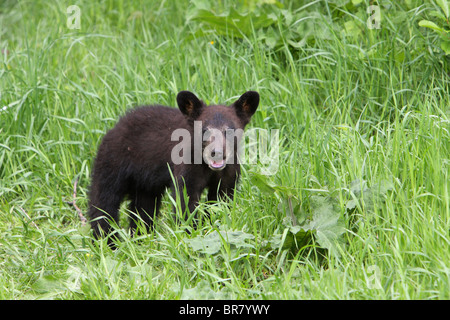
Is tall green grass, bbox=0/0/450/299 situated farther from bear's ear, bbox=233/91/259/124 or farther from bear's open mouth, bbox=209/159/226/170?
bear's ear, bbox=233/91/259/124

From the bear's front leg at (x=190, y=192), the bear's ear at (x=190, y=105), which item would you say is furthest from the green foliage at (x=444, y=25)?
the bear's front leg at (x=190, y=192)

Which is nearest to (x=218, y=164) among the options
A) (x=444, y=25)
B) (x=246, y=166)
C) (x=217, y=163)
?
(x=217, y=163)

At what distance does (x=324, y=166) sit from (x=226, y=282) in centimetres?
136

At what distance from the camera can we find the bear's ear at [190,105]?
4.88 m

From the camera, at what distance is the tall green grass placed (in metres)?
3.85

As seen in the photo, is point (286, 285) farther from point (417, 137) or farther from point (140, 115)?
point (140, 115)

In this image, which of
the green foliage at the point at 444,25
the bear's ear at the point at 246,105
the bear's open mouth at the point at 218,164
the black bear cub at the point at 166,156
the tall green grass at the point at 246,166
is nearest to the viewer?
the tall green grass at the point at 246,166

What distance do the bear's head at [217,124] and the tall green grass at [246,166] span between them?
12.5 inches

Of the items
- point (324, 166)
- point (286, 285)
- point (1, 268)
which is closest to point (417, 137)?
point (324, 166)

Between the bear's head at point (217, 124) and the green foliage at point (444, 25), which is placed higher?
the green foliage at point (444, 25)

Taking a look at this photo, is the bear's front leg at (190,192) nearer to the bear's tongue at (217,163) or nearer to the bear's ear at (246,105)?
the bear's tongue at (217,163)

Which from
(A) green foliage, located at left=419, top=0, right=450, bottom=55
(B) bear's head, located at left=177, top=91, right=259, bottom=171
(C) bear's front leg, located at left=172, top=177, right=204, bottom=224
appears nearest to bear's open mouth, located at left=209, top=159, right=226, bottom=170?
(B) bear's head, located at left=177, top=91, right=259, bottom=171

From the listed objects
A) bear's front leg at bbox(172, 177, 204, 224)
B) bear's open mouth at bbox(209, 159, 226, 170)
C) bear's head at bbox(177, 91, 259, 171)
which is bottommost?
bear's front leg at bbox(172, 177, 204, 224)

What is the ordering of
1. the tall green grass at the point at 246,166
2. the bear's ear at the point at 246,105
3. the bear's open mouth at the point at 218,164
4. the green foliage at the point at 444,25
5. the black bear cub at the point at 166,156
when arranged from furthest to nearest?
the green foliage at the point at 444,25
the bear's ear at the point at 246,105
the black bear cub at the point at 166,156
the bear's open mouth at the point at 218,164
the tall green grass at the point at 246,166
